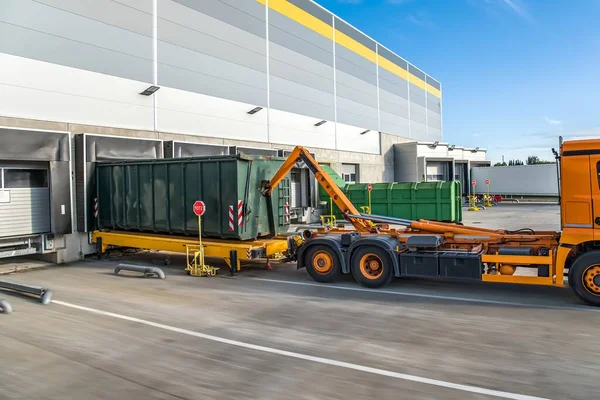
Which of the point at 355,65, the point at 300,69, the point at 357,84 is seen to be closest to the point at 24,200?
the point at 300,69

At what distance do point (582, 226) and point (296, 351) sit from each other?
5.49 metres

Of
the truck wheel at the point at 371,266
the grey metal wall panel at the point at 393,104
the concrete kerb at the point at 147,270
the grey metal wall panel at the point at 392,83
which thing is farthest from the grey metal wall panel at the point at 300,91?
the truck wheel at the point at 371,266

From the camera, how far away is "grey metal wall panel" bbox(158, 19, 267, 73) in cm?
1873

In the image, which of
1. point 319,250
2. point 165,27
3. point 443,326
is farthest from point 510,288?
point 165,27

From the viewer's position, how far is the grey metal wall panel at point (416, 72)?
45.5 meters

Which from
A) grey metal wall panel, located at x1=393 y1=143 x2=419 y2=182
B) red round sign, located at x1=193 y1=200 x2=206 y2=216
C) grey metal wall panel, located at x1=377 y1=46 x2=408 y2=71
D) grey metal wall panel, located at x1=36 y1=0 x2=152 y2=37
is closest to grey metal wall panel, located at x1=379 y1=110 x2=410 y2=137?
grey metal wall panel, located at x1=393 y1=143 x2=419 y2=182

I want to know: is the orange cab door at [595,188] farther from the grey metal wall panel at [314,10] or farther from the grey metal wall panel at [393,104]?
the grey metal wall panel at [393,104]

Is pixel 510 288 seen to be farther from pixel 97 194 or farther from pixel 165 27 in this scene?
pixel 165 27

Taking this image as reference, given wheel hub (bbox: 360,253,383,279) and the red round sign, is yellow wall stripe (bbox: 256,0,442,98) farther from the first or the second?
wheel hub (bbox: 360,253,383,279)

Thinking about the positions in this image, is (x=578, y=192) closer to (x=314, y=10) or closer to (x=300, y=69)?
(x=300, y=69)

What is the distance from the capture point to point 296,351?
231 inches

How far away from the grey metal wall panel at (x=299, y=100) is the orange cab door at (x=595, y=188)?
19.1 m

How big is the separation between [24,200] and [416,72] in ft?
138

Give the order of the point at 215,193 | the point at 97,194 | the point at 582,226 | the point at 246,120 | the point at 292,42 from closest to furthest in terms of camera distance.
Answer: the point at 582,226, the point at 215,193, the point at 97,194, the point at 246,120, the point at 292,42
